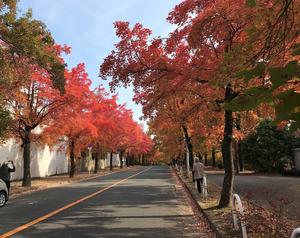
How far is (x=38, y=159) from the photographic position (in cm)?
3747

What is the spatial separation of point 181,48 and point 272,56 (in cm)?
862

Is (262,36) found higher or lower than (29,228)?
higher

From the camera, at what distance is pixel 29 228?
1007 centimetres

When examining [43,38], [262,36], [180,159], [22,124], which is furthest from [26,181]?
[180,159]

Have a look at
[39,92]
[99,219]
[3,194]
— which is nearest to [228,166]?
[99,219]

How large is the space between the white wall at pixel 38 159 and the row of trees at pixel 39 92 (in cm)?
182

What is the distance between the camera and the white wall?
31.5 m

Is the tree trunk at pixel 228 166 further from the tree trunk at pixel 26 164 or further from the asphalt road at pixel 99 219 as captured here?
the tree trunk at pixel 26 164

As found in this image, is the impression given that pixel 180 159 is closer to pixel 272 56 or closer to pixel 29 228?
pixel 29 228

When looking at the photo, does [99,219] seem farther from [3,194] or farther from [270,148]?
[270,148]

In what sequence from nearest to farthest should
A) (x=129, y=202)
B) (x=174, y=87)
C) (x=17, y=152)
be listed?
1. (x=174, y=87)
2. (x=129, y=202)
3. (x=17, y=152)

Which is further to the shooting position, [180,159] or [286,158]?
[180,159]

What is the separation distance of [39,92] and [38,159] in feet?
44.7

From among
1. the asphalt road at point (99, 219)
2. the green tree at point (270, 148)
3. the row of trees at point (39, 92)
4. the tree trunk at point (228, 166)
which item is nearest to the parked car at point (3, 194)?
the asphalt road at point (99, 219)
